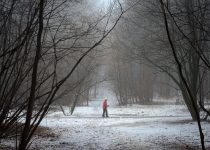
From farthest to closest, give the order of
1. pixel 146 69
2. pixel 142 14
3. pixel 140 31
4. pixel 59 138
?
pixel 146 69, pixel 140 31, pixel 142 14, pixel 59 138

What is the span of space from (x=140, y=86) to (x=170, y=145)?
3188 centimetres

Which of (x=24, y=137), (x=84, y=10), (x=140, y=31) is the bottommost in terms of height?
(x=24, y=137)

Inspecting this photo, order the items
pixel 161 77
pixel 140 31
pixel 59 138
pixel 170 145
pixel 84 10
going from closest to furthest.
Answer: pixel 84 10, pixel 170 145, pixel 59 138, pixel 140 31, pixel 161 77

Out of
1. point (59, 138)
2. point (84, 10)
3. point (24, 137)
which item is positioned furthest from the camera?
point (59, 138)

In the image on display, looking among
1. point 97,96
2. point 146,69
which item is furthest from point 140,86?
point 97,96

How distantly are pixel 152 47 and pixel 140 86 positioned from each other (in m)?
23.4

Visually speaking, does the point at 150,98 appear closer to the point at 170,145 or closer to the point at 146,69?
the point at 146,69

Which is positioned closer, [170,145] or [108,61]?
[170,145]

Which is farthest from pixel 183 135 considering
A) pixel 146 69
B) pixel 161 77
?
pixel 161 77

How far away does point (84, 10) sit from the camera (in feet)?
31.6

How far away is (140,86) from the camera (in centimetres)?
4353

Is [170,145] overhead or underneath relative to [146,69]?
underneath

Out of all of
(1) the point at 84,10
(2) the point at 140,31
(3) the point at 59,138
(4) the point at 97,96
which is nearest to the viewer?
(1) the point at 84,10

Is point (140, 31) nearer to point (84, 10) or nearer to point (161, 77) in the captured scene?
point (84, 10)
